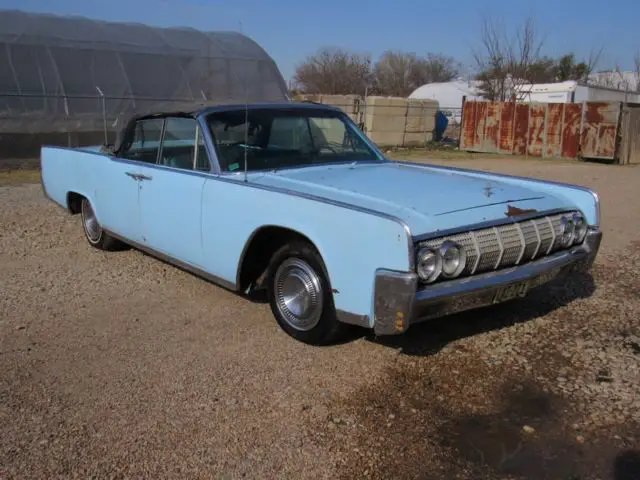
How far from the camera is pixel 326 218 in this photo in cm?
363

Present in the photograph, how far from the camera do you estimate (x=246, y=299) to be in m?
5.00

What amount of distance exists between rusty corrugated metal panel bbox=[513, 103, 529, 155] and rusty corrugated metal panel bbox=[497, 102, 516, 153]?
4.8 inches

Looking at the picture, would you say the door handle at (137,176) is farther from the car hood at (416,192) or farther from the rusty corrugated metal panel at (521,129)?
the rusty corrugated metal panel at (521,129)

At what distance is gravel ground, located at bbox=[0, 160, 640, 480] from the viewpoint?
2.85 m

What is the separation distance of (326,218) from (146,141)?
2.67 m

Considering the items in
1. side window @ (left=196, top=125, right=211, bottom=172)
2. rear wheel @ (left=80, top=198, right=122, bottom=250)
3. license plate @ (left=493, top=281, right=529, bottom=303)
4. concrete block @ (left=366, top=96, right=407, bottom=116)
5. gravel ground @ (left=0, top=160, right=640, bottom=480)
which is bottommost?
gravel ground @ (left=0, top=160, right=640, bottom=480)

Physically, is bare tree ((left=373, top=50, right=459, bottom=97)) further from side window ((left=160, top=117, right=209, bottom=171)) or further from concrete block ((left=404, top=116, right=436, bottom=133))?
side window ((left=160, top=117, right=209, bottom=171))

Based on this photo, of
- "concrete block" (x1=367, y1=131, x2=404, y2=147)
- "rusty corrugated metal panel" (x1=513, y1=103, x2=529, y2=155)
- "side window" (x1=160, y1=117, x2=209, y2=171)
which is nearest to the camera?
"side window" (x1=160, y1=117, x2=209, y2=171)

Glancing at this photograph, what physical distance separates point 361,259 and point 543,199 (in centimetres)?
154

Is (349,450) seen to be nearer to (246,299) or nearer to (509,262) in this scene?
(509,262)

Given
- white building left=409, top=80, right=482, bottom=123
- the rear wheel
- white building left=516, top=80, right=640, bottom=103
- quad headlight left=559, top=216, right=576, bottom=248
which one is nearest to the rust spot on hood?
quad headlight left=559, top=216, right=576, bottom=248

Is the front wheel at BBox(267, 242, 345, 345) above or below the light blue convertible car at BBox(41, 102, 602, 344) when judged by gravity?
below

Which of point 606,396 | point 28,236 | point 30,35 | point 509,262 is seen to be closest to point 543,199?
point 509,262

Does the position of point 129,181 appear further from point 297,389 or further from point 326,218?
point 297,389
